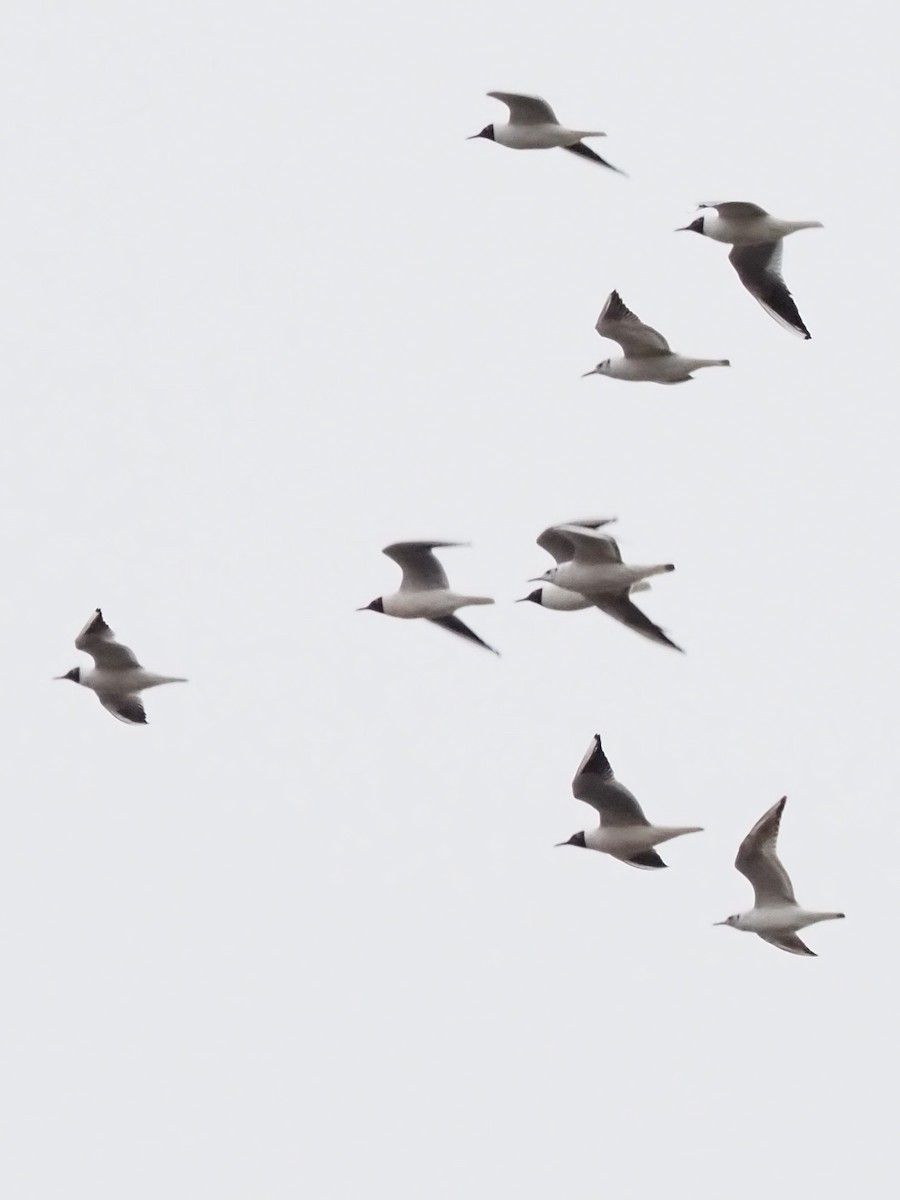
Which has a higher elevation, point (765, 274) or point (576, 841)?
point (765, 274)

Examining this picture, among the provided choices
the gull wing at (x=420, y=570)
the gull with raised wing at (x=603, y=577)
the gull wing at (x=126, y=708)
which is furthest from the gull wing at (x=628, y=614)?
the gull wing at (x=126, y=708)

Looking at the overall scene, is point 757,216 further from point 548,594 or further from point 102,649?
point 102,649

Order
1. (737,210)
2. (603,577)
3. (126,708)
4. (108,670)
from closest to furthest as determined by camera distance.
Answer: (603,577), (737,210), (108,670), (126,708)

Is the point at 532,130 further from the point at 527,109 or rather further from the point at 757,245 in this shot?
the point at 757,245

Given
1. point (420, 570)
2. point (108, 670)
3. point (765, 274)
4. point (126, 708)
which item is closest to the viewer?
point (420, 570)

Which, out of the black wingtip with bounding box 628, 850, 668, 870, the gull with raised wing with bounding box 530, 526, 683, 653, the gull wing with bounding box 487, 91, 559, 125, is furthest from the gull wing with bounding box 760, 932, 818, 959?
the gull wing with bounding box 487, 91, 559, 125

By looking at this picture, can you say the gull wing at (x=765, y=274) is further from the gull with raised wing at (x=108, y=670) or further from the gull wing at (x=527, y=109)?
the gull with raised wing at (x=108, y=670)

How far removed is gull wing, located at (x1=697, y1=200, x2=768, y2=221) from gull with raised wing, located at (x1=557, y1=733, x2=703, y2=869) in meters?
4.05

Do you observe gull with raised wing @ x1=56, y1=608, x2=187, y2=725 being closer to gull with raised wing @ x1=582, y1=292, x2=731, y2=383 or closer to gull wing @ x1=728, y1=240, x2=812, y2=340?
gull with raised wing @ x1=582, y1=292, x2=731, y2=383

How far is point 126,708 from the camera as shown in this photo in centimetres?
2088

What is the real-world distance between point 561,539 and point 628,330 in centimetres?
167

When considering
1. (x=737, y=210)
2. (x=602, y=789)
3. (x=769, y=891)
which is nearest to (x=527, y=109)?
(x=737, y=210)

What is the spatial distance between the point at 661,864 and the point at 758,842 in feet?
3.31

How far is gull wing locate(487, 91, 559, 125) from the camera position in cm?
1895
